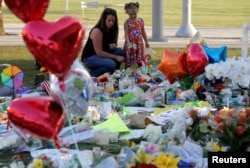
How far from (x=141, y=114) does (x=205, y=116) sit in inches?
48.9

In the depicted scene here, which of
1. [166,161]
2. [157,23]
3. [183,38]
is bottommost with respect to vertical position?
[183,38]

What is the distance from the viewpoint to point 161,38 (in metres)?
16.4

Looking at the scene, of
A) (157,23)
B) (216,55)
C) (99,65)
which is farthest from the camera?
(157,23)

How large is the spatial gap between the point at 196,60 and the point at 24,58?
5.83 meters

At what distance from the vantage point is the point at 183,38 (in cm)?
1709

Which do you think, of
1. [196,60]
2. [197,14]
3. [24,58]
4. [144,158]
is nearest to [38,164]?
[144,158]

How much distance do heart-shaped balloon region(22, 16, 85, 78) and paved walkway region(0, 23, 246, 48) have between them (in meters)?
11.1

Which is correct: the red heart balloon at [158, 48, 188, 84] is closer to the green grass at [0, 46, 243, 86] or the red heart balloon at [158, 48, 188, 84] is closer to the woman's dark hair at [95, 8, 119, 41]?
the woman's dark hair at [95, 8, 119, 41]

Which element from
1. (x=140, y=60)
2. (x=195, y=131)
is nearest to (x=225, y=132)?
(x=195, y=131)

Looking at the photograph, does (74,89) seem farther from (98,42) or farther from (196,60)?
(98,42)

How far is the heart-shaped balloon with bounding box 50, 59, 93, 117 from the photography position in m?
4.02

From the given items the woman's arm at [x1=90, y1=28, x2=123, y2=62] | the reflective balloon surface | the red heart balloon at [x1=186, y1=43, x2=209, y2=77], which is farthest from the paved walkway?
the red heart balloon at [x1=186, y1=43, x2=209, y2=77]

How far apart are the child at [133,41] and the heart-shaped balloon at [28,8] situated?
5805 mm

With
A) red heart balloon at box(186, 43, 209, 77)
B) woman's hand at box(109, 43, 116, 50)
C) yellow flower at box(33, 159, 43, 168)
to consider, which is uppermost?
red heart balloon at box(186, 43, 209, 77)
